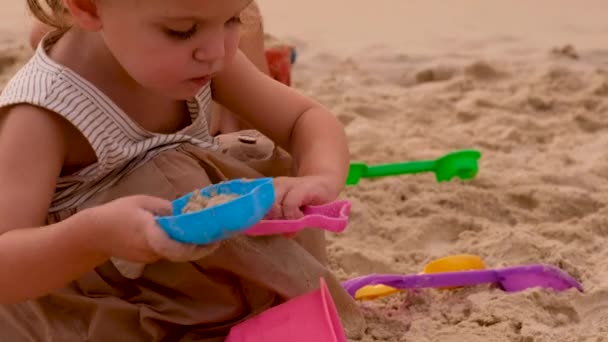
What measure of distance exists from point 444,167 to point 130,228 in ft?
3.74

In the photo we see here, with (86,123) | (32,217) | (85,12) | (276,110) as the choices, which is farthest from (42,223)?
(276,110)

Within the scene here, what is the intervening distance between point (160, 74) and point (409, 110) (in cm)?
142

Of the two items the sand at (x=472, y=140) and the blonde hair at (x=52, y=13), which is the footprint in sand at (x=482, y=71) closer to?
the sand at (x=472, y=140)

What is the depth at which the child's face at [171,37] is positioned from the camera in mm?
1082

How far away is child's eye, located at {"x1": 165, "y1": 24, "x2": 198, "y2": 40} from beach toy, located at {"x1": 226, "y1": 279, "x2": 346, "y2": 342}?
33cm

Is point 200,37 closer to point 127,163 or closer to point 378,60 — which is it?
point 127,163

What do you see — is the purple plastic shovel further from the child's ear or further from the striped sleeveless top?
the child's ear

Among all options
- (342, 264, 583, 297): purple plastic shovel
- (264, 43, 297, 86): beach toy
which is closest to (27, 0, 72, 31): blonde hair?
(342, 264, 583, 297): purple plastic shovel

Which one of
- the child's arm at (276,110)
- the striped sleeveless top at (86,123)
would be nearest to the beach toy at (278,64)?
the child's arm at (276,110)

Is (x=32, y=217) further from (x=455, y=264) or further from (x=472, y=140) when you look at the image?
(x=472, y=140)

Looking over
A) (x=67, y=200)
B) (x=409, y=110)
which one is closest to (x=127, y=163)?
(x=67, y=200)

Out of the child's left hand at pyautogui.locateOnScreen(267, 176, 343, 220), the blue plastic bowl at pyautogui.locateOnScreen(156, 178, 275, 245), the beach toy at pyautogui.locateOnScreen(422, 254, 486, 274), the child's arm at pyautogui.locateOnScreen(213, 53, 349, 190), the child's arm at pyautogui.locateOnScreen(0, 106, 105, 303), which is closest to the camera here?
the blue plastic bowl at pyautogui.locateOnScreen(156, 178, 275, 245)

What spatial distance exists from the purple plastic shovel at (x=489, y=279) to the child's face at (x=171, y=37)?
1.60ft

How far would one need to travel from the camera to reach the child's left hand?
1179mm
